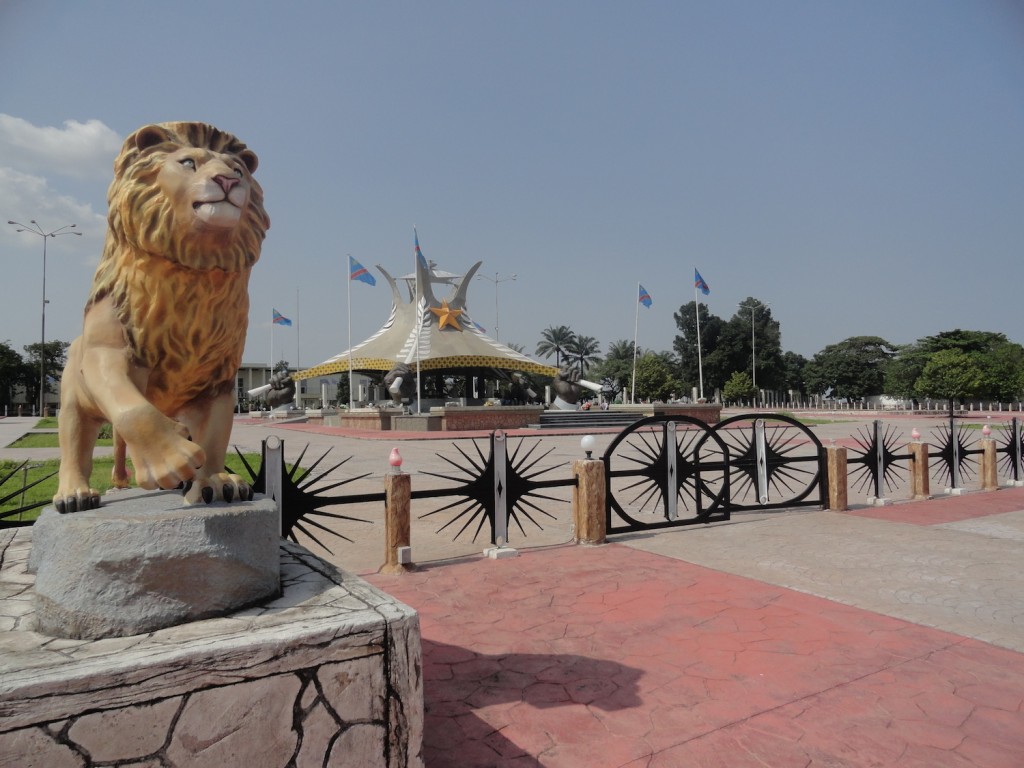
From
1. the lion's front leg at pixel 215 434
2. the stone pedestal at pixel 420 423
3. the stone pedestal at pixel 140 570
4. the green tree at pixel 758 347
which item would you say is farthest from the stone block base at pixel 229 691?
the green tree at pixel 758 347

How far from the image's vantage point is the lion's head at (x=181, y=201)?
2547mm

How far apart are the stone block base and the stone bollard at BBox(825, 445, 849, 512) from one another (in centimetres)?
729

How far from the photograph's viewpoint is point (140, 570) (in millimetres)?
2092

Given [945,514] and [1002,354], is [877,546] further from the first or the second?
[1002,354]

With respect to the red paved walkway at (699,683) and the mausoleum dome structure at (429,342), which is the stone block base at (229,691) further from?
the mausoleum dome structure at (429,342)

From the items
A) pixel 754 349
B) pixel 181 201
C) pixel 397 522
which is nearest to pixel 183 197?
pixel 181 201

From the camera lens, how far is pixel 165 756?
5.98 ft

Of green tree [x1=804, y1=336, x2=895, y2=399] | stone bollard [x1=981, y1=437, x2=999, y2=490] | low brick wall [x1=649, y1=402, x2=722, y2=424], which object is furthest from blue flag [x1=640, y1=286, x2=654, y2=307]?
green tree [x1=804, y1=336, x2=895, y2=399]

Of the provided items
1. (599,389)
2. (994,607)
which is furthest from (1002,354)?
(994,607)

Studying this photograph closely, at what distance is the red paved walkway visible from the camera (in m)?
2.66

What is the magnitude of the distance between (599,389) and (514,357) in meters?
5.26

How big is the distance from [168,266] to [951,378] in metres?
47.0

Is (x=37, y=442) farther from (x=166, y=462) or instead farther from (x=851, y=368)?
(x=851, y=368)

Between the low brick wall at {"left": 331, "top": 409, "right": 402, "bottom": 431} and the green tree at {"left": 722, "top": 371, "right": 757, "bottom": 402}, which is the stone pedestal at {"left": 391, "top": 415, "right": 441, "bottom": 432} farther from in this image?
the green tree at {"left": 722, "top": 371, "right": 757, "bottom": 402}
